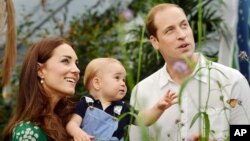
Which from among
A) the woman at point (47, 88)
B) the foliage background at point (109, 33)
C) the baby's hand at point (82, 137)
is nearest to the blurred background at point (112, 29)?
the foliage background at point (109, 33)

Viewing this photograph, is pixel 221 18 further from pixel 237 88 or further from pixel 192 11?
pixel 237 88

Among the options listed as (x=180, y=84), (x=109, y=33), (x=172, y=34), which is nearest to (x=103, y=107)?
(x=180, y=84)

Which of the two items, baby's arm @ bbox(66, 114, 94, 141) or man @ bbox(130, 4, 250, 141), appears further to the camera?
man @ bbox(130, 4, 250, 141)

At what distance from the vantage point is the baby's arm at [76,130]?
3609 mm

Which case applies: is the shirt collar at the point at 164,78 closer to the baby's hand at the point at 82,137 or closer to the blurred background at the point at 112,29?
the baby's hand at the point at 82,137

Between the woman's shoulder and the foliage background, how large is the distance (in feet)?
9.15

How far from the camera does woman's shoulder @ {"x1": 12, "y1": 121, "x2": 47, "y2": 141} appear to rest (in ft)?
11.6

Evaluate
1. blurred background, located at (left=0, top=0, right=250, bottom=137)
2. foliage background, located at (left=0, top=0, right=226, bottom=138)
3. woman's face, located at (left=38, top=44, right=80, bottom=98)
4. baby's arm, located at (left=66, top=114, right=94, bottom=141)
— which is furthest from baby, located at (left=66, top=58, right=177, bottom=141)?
foliage background, located at (left=0, top=0, right=226, bottom=138)

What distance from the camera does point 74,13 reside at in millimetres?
7637

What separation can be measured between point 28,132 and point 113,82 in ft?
1.60

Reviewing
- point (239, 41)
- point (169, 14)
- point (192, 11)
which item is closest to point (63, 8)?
point (192, 11)

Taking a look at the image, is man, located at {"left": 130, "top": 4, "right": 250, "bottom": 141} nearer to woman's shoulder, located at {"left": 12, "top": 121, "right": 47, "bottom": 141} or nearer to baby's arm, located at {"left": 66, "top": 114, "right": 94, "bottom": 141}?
baby's arm, located at {"left": 66, "top": 114, "right": 94, "bottom": 141}

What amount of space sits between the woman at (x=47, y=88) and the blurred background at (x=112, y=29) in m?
2.26

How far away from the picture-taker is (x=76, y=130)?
3.65 m
